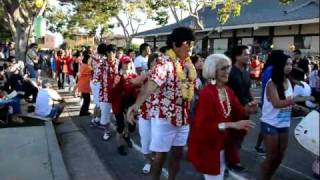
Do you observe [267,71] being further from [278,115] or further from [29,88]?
[29,88]

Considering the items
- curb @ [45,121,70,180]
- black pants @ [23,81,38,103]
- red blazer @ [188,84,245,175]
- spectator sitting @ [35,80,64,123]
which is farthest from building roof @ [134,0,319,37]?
red blazer @ [188,84,245,175]

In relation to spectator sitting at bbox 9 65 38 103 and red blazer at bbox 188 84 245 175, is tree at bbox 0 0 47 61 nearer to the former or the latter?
spectator sitting at bbox 9 65 38 103

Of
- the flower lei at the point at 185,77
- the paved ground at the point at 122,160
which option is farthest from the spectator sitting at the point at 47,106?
the flower lei at the point at 185,77

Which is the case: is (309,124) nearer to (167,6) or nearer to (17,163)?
(17,163)

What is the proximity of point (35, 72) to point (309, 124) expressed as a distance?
551 inches

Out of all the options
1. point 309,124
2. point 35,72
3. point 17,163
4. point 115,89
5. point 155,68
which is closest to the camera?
point 309,124

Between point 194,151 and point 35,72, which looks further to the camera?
point 35,72

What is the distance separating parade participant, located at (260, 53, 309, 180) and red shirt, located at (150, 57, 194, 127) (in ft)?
2.92

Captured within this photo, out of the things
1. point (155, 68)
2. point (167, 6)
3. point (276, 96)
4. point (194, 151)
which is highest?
point (167, 6)

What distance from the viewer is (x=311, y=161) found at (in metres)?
7.18

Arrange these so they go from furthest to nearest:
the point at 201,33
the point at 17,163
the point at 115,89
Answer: the point at 201,33
the point at 115,89
the point at 17,163

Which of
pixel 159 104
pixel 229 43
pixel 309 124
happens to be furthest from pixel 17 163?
pixel 229 43

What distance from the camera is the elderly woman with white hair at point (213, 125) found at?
397 cm

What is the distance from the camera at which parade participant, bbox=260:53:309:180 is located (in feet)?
→ 16.2
